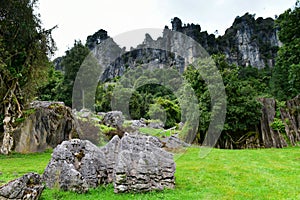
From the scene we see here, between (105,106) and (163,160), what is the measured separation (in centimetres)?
2993

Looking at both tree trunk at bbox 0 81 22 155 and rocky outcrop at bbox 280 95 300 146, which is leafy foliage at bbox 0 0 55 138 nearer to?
tree trunk at bbox 0 81 22 155

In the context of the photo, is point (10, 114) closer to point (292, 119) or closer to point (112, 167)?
point (112, 167)

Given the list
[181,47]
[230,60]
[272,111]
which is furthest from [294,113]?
[230,60]

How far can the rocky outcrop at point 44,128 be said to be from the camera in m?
15.7

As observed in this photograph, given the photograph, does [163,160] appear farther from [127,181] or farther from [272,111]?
[272,111]

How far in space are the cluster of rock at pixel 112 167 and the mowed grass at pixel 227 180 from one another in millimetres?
292

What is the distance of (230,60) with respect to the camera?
234 feet

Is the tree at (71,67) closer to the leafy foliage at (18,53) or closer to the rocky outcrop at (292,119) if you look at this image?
the leafy foliage at (18,53)

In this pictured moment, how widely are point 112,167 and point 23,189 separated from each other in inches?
110

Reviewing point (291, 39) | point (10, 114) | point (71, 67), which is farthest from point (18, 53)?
point (71, 67)

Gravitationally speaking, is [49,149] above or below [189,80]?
below

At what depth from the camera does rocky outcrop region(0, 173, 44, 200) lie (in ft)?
19.6

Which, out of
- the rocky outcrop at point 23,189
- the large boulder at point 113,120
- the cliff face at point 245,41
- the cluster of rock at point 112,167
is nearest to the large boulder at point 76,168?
the cluster of rock at point 112,167

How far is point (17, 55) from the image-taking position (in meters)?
16.9
